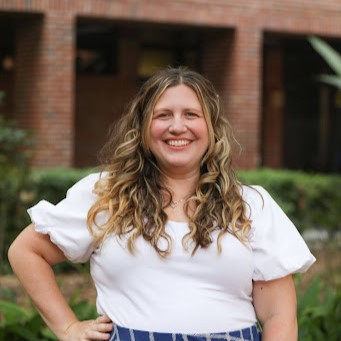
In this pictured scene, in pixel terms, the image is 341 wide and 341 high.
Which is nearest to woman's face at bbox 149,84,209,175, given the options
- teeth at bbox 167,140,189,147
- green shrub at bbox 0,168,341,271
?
teeth at bbox 167,140,189,147

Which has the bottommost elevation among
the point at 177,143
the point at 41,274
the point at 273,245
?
the point at 41,274

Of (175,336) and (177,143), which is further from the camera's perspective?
(177,143)

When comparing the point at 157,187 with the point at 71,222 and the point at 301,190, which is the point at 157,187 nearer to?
the point at 71,222

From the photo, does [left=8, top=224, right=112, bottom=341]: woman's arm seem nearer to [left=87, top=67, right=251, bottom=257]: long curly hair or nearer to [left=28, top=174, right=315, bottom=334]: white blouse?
[left=28, top=174, right=315, bottom=334]: white blouse

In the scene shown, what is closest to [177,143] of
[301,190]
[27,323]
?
[27,323]

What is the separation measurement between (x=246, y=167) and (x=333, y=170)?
625cm

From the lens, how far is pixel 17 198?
9.64 m

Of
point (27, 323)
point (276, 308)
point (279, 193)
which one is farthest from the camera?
point (279, 193)

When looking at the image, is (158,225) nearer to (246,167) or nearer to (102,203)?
(102,203)

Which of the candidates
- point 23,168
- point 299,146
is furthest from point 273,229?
point 299,146

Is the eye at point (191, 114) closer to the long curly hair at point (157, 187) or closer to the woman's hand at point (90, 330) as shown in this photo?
the long curly hair at point (157, 187)

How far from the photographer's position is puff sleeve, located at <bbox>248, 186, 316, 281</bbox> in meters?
A: 2.86

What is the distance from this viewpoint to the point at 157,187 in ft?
9.78

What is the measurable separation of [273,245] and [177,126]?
17.5 inches
